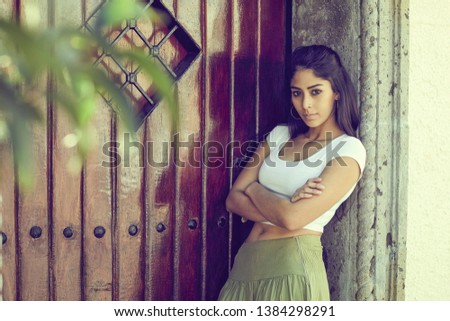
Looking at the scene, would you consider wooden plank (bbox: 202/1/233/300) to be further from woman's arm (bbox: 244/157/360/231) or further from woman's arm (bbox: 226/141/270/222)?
woman's arm (bbox: 244/157/360/231)

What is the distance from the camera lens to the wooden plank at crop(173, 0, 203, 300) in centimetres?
254

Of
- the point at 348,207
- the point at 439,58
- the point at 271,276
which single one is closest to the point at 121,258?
the point at 271,276

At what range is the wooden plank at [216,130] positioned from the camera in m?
2.58

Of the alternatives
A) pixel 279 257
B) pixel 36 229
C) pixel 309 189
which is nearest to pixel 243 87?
pixel 309 189

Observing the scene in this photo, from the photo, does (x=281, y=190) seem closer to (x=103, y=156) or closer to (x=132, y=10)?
(x=103, y=156)

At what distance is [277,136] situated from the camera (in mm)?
2566

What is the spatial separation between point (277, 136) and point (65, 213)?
87 cm

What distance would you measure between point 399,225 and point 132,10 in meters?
2.25

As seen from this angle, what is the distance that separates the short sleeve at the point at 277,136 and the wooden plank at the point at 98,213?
624 mm

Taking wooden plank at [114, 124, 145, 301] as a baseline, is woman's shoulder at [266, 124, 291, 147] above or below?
above

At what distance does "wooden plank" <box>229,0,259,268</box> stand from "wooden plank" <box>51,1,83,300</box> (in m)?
0.65

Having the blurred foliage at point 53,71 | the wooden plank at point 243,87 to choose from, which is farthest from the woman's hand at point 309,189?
the blurred foliage at point 53,71

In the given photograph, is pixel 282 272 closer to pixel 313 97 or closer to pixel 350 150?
pixel 350 150

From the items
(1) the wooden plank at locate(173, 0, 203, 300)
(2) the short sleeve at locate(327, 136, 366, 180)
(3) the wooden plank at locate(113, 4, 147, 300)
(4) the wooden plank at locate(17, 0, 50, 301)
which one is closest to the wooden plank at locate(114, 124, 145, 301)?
(3) the wooden plank at locate(113, 4, 147, 300)
